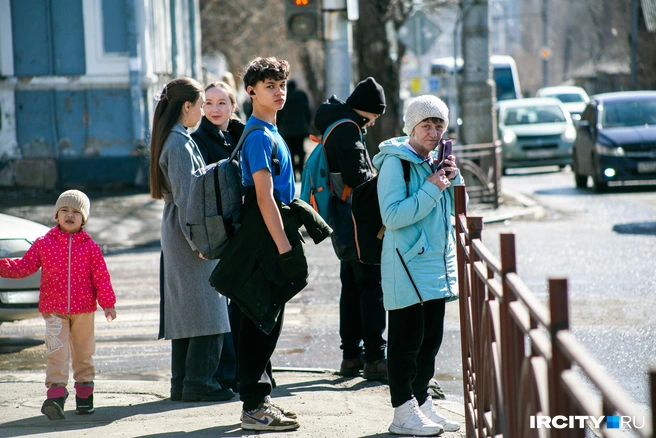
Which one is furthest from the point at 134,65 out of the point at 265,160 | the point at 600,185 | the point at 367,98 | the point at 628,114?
the point at 265,160

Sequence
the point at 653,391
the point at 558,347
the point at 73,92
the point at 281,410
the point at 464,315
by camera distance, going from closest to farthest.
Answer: the point at 653,391, the point at 558,347, the point at 464,315, the point at 281,410, the point at 73,92

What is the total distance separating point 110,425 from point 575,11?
314 ft

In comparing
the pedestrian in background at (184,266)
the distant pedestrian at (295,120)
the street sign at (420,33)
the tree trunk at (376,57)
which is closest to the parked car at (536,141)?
the tree trunk at (376,57)

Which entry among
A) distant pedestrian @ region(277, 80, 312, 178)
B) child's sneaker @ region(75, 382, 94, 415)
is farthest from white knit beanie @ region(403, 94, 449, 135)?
distant pedestrian @ region(277, 80, 312, 178)

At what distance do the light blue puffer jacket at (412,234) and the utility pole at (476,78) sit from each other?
37.6ft

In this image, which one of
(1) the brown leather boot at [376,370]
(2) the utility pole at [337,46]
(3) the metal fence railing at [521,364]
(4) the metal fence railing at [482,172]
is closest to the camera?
(3) the metal fence railing at [521,364]

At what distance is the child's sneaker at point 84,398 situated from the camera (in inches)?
217

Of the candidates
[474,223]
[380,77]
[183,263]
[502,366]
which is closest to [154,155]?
[183,263]

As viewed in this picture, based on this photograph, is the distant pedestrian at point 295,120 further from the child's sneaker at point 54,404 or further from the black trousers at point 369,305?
the child's sneaker at point 54,404

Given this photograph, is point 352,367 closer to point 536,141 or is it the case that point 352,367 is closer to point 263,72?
point 263,72

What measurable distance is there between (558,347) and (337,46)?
36.2 ft

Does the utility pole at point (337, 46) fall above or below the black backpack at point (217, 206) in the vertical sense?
above

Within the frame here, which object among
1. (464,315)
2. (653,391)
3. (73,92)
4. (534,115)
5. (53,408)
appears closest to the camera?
(653,391)

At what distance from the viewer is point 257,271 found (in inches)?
192
